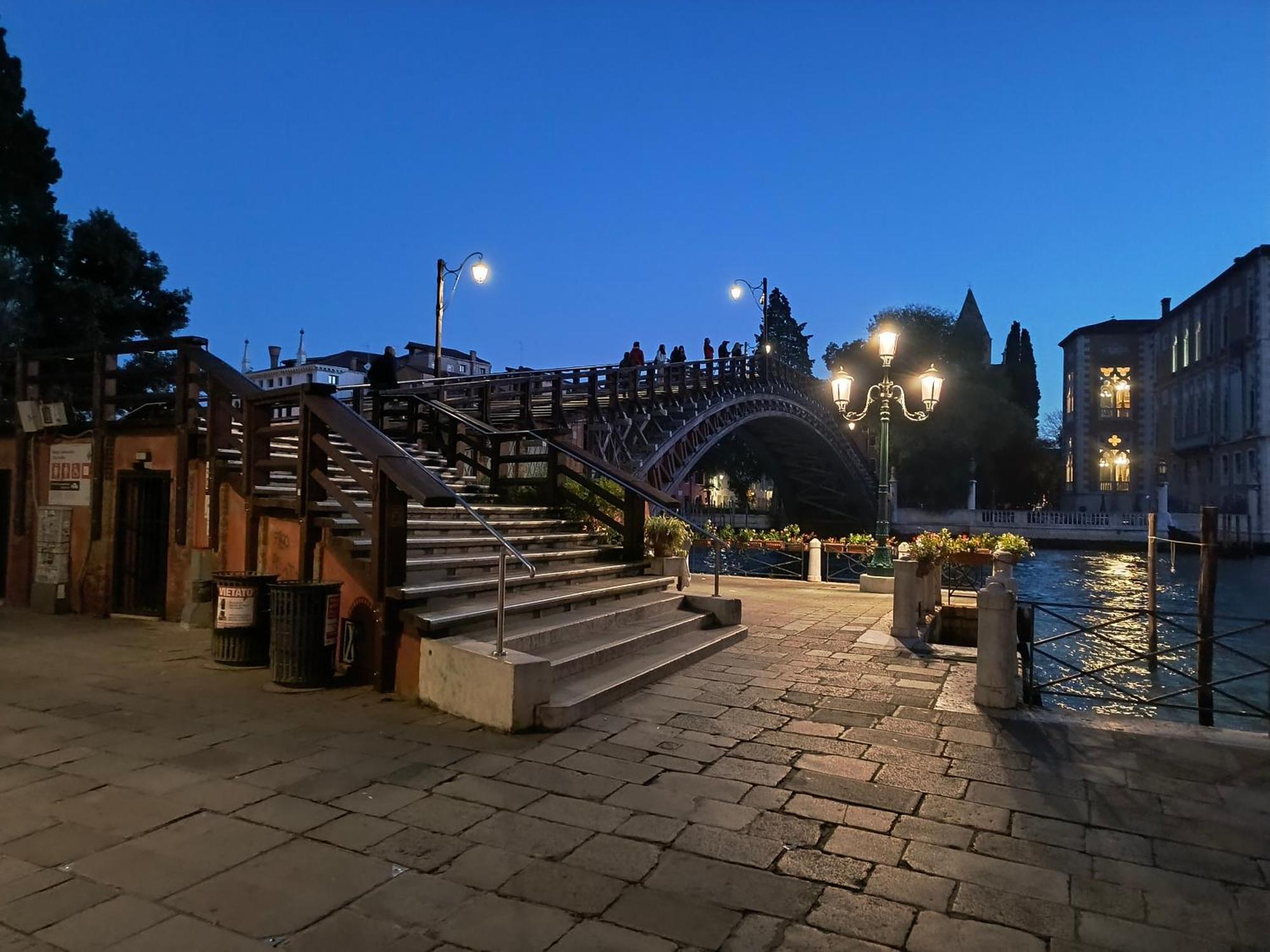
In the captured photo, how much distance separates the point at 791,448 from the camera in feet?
167

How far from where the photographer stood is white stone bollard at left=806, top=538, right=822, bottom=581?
1678 centimetres

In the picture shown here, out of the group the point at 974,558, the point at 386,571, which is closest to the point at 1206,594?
the point at 974,558

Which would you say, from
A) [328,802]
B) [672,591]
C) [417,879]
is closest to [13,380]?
[672,591]

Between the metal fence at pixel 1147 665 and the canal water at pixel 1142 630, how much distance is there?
4cm

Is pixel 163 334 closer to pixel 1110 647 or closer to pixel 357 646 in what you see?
pixel 357 646

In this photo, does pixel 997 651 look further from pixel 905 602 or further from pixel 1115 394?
pixel 1115 394

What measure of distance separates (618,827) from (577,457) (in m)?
6.93

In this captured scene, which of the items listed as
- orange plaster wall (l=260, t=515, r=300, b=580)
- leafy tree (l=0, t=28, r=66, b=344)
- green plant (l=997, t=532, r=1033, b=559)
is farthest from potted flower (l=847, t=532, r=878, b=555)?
leafy tree (l=0, t=28, r=66, b=344)

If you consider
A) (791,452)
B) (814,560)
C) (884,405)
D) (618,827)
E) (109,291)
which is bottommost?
(618,827)

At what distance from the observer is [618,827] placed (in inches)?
159

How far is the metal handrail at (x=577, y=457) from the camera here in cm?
1004

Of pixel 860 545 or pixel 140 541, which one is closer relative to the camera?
pixel 140 541

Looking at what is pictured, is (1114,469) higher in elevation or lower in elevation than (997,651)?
higher

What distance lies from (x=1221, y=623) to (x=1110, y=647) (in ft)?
15.2
